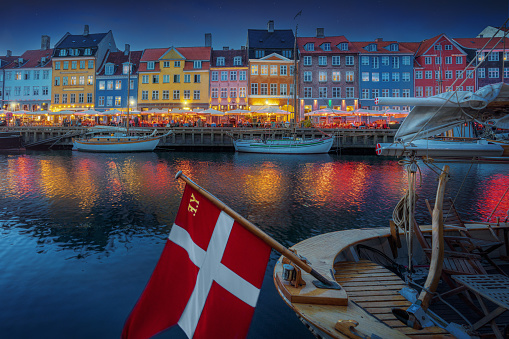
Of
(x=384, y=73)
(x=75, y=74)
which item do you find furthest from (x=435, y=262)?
(x=75, y=74)

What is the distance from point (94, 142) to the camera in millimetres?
43750

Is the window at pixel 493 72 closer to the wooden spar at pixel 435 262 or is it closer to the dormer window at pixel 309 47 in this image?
the dormer window at pixel 309 47

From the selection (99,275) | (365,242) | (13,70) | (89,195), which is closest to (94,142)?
(89,195)

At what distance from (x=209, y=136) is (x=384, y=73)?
104 ft

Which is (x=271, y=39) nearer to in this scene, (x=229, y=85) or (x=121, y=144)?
(x=229, y=85)

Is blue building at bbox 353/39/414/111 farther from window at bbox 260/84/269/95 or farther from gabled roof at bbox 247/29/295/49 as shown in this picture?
window at bbox 260/84/269/95

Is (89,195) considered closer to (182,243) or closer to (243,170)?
(243,170)

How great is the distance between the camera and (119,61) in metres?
62.3

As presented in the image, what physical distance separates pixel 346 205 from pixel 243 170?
1298 centimetres

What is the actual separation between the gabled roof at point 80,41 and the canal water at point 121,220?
4255 cm

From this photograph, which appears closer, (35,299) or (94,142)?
(35,299)

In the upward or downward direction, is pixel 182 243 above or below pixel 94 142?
below

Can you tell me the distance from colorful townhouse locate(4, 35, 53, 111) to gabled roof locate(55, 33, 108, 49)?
4661 millimetres

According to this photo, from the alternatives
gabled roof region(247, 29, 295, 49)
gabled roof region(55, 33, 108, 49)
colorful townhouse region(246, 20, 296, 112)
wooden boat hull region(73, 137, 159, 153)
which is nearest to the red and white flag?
wooden boat hull region(73, 137, 159, 153)
